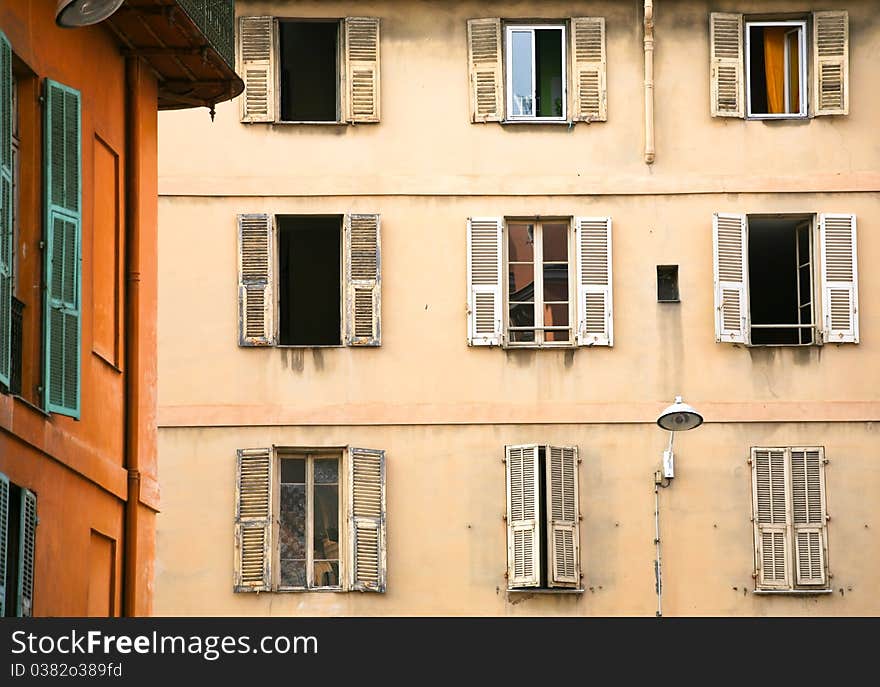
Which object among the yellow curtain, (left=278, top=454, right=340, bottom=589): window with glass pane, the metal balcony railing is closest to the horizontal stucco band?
(left=278, top=454, right=340, bottom=589): window with glass pane

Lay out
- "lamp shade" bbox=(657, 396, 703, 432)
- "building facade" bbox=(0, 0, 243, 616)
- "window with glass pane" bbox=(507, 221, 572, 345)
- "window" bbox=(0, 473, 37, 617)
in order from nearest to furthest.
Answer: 1. "window" bbox=(0, 473, 37, 617)
2. "building facade" bbox=(0, 0, 243, 616)
3. "lamp shade" bbox=(657, 396, 703, 432)
4. "window with glass pane" bbox=(507, 221, 572, 345)

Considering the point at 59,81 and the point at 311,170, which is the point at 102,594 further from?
the point at 311,170

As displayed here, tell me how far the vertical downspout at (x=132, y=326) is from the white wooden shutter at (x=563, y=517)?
9031 millimetres

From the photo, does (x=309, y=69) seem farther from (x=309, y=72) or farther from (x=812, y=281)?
(x=812, y=281)

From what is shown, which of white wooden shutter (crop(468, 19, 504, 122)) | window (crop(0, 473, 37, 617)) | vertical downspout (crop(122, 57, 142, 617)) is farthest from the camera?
white wooden shutter (crop(468, 19, 504, 122))

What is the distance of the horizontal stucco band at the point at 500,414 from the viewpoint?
31078 mm

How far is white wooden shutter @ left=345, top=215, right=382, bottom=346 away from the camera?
31203 mm

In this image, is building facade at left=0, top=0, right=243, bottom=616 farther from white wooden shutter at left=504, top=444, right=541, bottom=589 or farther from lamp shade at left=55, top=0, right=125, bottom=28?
white wooden shutter at left=504, top=444, right=541, bottom=589

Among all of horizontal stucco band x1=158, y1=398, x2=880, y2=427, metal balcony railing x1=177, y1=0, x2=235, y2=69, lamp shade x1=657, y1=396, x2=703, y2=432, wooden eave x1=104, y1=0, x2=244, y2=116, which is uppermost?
metal balcony railing x1=177, y1=0, x2=235, y2=69

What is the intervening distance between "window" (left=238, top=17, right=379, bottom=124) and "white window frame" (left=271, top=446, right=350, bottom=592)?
3.90 metres

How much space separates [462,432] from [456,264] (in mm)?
1956

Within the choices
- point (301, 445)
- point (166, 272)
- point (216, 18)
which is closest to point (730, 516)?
point (301, 445)

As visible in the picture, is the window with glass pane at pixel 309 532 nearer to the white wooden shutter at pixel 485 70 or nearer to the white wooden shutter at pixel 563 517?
the white wooden shutter at pixel 563 517

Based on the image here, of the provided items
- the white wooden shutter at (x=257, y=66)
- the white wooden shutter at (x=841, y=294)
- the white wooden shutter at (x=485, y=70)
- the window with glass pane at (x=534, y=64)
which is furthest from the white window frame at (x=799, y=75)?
the white wooden shutter at (x=257, y=66)
